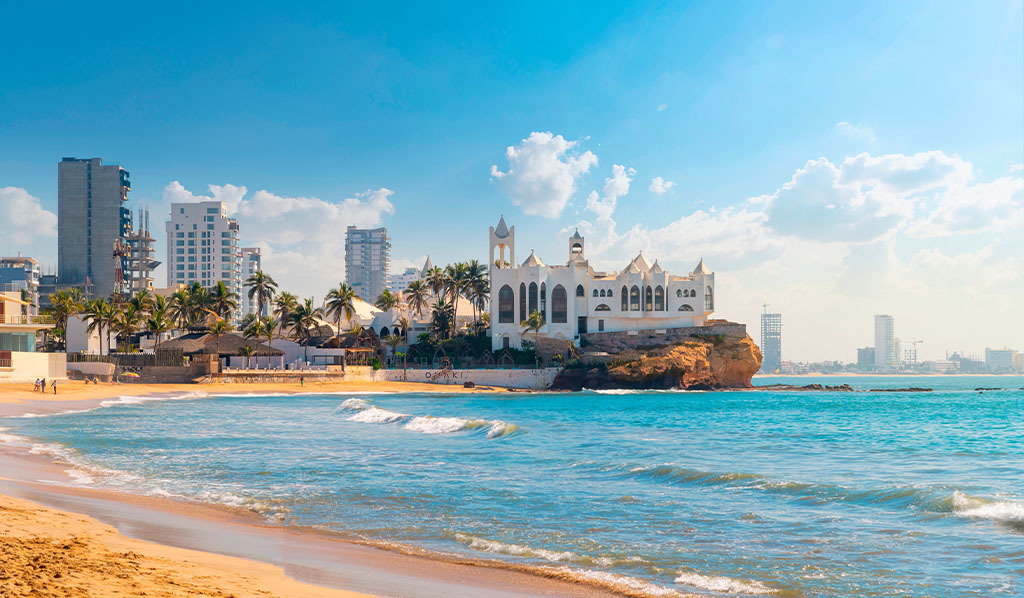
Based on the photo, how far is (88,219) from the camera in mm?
165625

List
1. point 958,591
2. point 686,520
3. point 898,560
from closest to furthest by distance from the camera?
point 958,591
point 898,560
point 686,520

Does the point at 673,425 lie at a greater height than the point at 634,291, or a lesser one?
lesser

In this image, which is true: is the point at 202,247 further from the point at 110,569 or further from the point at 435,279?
the point at 110,569

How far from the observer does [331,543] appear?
40.8 ft

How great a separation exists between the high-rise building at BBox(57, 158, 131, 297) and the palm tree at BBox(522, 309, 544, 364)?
10871cm

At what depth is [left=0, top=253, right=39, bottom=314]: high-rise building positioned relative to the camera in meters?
163

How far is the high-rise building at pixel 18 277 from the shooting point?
163 m

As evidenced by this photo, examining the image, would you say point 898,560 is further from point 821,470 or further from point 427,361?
point 427,361

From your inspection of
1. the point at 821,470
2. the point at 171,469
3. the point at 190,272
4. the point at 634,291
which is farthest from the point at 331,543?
the point at 190,272

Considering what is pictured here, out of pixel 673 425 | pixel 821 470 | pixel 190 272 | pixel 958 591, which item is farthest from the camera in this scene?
pixel 190 272

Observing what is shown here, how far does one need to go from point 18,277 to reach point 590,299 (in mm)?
131865

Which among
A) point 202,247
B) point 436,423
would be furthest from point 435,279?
point 202,247

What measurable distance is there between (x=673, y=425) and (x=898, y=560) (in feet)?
85.5

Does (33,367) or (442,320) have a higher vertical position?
(442,320)
